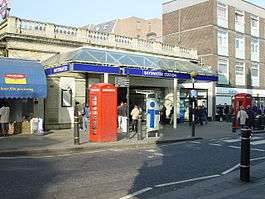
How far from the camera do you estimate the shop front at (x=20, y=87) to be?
2017 cm

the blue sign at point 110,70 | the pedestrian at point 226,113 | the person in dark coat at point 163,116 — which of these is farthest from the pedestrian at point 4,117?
the pedestrian at point 226,113

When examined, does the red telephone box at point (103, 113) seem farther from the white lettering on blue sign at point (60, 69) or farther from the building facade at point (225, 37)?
the building facade at point (225, 37)

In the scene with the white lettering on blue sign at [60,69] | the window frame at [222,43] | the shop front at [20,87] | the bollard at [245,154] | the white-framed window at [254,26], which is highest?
the white-framed window at [254,26]

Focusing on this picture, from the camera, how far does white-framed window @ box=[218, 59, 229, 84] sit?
41025 millimetres

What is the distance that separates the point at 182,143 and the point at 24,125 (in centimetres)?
843

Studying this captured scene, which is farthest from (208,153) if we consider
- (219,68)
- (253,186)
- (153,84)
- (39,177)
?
(219,68)

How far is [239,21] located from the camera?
44594 millimetres

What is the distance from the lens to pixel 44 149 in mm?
14625

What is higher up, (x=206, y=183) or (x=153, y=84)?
(x=153, y=84)

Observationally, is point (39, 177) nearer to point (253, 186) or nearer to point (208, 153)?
point (253, 186)

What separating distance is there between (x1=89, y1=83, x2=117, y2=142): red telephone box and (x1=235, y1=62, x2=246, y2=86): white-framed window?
2850cm

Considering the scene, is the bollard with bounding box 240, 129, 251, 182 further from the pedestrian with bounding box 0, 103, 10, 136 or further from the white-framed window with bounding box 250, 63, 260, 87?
the white-framed window with bounding box 250, 63, 260, 87

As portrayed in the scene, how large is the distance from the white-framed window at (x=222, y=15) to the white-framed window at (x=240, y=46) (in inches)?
117

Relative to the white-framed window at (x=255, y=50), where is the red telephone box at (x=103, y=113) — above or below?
below
